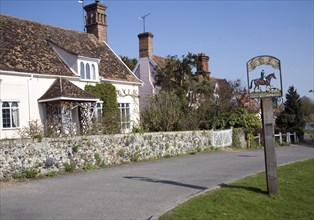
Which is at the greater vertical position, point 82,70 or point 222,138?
point 82,70

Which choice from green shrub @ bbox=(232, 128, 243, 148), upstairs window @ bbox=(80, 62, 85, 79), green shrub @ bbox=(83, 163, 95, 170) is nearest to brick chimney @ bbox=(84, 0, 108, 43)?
upstairs window @ bbox=(80, 62, 85, 79)

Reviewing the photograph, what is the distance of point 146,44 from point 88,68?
11299 mm

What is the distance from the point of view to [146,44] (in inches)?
1363

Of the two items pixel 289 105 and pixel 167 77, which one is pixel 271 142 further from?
pixel 289 105

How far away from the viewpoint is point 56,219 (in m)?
6.93

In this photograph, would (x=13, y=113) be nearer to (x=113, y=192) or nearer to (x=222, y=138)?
(x=113, y=192)

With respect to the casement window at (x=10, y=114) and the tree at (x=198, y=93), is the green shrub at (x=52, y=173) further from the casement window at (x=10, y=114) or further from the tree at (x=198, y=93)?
the tree at (x=198, y=93)

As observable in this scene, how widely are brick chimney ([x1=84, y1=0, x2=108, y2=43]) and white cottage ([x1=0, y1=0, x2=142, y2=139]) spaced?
2.66 metres

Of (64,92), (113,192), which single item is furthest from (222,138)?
(113,192)

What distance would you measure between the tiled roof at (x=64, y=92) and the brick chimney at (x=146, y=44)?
13662 millimetres

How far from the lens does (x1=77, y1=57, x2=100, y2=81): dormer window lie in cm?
2386

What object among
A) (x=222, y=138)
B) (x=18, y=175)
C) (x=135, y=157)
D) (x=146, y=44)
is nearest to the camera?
(x=18, y=175)

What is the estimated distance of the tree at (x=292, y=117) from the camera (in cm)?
3931

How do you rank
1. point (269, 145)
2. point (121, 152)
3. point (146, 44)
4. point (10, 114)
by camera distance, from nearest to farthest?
point (269, 145) → point (121, 152) → point (10, 114) → point (146, 44)
